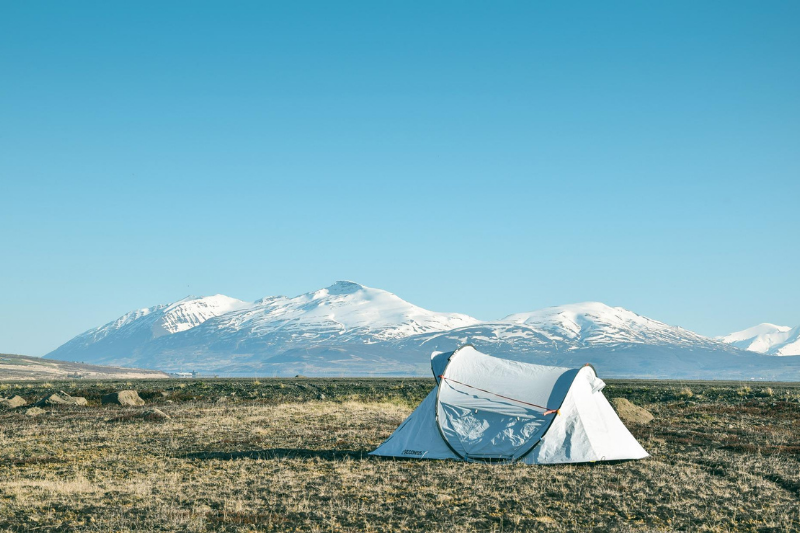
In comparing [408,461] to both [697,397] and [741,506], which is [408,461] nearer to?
[741,506]

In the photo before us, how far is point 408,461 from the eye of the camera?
21.3 meters

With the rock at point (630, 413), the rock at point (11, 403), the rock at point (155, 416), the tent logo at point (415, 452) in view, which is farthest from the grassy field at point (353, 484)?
the rock at point (11, 403)

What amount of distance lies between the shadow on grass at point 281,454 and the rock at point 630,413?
46.1 feet

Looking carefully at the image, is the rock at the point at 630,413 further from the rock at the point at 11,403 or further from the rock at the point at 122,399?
the rock at the point at 11,403

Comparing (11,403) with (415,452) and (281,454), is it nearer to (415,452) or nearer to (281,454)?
(281,454)

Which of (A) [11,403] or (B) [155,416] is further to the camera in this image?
(A) [11,403]

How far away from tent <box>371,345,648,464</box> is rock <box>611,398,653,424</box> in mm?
10607

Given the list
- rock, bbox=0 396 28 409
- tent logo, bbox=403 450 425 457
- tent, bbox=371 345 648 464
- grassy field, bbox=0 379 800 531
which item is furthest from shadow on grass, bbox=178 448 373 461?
rock, bbox=0 396 28 409

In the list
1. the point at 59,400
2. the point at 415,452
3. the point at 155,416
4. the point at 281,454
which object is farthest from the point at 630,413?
the point at 59,400

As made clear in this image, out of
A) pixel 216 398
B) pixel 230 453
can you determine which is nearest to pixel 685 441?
pixel 230 453

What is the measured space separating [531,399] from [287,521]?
9.16 m

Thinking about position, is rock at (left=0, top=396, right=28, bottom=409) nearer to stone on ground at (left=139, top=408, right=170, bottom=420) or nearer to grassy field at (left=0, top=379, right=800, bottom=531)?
stone on ground at (left=139, top=408, right=170, bottom=420)

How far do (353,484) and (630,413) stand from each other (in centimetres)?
1851

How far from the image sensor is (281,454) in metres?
22.8
